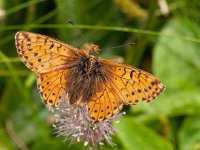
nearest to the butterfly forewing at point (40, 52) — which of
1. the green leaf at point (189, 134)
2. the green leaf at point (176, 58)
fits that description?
the green leaf at point (189, 134)

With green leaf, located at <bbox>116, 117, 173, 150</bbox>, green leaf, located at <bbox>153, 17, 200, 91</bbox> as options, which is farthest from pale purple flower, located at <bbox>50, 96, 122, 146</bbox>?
green leaf, located at <bbox>153, 17, 200, 91</bbox>

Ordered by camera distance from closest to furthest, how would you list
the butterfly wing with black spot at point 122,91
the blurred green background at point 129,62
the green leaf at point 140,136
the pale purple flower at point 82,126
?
the butterfly wing with black spot at point 122,91 < the pale purple flower at point 82,126 < the green leaf at point 140,136 < the blurred green background at point 129,62

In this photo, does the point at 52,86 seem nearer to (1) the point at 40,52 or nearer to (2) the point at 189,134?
(1) the point at 40,52

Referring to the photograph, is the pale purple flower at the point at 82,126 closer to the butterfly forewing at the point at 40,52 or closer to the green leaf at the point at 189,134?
the butterfly forewing at the point at 40,52

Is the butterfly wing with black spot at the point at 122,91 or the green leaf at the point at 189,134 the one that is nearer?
the butterfly wing with black spot at the point at 122,91

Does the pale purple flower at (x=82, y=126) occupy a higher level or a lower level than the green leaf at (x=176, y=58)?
lower

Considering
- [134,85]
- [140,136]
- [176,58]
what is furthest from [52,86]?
[176,58]

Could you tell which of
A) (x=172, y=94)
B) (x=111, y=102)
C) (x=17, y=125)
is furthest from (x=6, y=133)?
(x=111, y=102)

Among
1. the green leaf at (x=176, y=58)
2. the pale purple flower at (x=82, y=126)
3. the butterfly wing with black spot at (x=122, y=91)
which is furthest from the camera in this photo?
the green leaf at (x=176, y=58)

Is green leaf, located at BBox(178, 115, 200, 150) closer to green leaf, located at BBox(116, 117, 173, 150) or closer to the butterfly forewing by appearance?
green leaf, located at BBox(116, 117, 173, 150)
